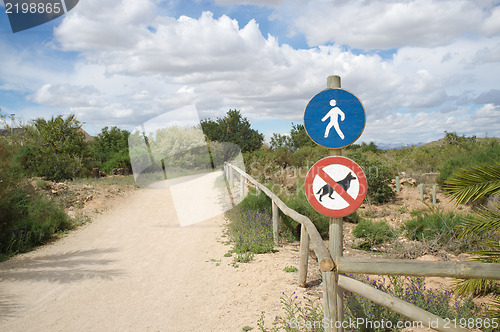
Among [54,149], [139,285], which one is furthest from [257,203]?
[54,149]

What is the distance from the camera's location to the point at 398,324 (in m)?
3.34

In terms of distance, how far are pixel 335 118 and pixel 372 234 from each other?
588cm

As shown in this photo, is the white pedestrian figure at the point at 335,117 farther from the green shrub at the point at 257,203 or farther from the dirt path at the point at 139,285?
the green shrub at the point at 257,203

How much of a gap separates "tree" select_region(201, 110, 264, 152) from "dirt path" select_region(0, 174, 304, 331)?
2416 centimetres

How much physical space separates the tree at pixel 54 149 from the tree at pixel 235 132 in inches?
535

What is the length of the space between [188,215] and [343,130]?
852 centimetres

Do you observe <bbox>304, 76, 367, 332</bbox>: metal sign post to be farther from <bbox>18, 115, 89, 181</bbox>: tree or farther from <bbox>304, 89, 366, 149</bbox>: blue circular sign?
<bbox>18, 115, 89, 181</bbox>: tree

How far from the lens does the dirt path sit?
4.29 m

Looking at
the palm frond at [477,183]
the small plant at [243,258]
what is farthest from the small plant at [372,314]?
the small plant at [243,258]

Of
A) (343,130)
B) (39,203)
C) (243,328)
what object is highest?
(343,130)

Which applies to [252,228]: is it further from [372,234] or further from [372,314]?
[372,314]

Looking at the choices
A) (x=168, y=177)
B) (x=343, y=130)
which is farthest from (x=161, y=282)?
(x=168, y=177)

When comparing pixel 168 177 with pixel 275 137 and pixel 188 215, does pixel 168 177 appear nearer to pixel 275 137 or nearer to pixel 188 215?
pixel 275 137

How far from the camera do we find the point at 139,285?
5453 mm
